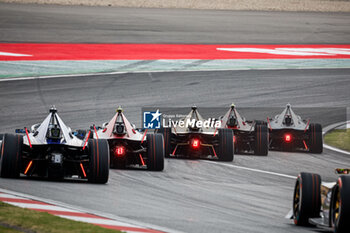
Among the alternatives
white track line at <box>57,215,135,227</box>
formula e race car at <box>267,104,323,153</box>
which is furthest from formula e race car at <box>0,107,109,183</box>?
formula e race car at <box>267,104,323,153</box>

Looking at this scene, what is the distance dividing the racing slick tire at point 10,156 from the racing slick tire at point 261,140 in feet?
29.8

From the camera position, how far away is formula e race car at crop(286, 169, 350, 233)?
921 cm

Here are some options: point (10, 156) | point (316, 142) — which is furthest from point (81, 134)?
point (316, 142)

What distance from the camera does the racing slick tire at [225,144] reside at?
20.2m

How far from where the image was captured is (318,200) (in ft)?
34.0

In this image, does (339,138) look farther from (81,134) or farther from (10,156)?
(10,156)

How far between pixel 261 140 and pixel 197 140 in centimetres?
240

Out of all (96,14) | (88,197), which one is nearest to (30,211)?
(88,197)

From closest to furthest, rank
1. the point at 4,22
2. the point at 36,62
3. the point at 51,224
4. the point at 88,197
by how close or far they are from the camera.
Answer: the point at 51,224 < the point at 88,197 < the point at 36,62 < the point at 4,22

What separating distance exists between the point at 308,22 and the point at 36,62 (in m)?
27.4

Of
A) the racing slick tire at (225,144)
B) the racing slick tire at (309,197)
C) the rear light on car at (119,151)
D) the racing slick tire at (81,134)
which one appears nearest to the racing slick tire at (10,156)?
the racing slick tire at (81,134)

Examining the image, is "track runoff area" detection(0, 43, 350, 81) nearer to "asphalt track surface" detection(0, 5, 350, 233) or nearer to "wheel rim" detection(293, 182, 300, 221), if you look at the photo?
"asphalt track surface" detection(0, 5, 350, 233)

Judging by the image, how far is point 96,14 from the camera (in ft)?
185

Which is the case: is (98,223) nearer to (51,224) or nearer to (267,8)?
(51,224)
